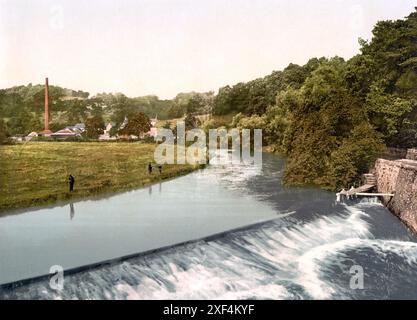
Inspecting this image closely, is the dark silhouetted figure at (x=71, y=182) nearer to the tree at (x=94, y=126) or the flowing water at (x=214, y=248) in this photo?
the flowing water at (x=214, y=248)

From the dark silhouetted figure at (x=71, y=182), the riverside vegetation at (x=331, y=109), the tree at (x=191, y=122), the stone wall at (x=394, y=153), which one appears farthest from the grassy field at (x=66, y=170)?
the stone wall at (x=394, y=153)

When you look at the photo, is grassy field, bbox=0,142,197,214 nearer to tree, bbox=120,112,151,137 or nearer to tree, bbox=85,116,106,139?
tree, bbox=85,116,106,139

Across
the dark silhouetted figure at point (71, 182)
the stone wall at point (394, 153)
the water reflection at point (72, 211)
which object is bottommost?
the water reflection at point (72, 211)

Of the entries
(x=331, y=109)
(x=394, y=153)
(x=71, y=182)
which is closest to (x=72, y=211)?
(x=71, y=182)

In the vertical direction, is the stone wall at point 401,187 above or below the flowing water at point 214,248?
above

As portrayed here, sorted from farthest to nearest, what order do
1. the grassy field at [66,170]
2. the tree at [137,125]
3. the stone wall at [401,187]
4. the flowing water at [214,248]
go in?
the tree at [137,125], the grassy field at [66,170], the stone wall at [401,187], the flowing water at [214,248]

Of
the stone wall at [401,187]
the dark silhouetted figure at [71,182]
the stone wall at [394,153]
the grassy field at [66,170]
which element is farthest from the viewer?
the stone wall at [394,153]

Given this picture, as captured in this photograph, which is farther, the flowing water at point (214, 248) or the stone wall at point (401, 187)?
the stone wall at point (401, 187)
